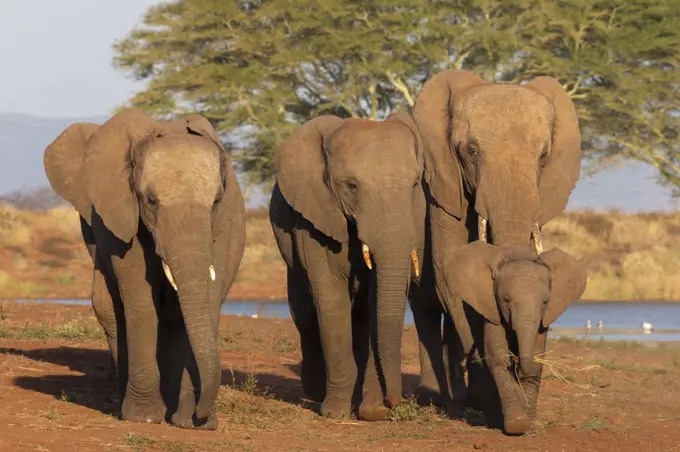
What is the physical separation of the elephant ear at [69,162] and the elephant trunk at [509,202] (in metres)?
2.95

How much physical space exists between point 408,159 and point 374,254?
0.77 metres

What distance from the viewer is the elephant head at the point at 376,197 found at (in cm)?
1135

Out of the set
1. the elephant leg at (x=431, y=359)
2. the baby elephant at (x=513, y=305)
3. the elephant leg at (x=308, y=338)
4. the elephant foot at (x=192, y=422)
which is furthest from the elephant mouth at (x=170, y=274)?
the elephant leg at (x=431, y=359)

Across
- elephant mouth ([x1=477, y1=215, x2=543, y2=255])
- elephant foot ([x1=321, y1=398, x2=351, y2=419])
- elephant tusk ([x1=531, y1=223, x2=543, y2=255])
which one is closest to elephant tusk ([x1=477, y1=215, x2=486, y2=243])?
elephant mouth ([x1=477, y1=215, x2=543, y2=255])

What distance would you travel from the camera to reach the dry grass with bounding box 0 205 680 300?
109 ft

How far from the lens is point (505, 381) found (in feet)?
35.1

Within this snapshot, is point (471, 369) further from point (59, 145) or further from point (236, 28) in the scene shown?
point (236, 28)

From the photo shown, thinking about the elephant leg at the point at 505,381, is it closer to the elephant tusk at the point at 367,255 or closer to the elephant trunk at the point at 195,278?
the elephant tusk at the point at 367,255

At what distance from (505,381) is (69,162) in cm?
374

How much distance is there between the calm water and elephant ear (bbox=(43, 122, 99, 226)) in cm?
1030

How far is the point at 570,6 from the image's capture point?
36.6 meters

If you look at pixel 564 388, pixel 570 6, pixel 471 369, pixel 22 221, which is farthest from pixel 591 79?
pixel 471 369

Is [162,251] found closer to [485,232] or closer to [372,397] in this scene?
[372,397]

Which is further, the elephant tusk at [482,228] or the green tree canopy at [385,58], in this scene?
the green tree canopy at [385,58]
